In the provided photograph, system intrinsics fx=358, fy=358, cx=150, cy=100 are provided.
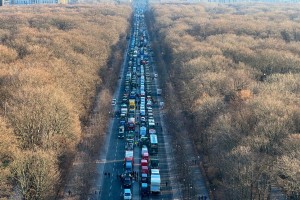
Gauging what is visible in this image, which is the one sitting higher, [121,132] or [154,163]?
[121,132]

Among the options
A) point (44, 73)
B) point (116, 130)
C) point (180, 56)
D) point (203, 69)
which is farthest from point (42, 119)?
point (180, 56)

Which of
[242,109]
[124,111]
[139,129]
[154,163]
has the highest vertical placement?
[242,109]

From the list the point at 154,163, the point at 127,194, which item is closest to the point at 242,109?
the point at 154,163

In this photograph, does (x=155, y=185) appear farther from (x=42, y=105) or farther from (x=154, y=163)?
(x=42, y=105)

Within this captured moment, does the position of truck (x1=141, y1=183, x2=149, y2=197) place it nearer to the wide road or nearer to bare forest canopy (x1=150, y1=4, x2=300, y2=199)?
the wide road

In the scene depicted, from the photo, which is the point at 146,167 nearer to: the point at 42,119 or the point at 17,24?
the point at 42,119

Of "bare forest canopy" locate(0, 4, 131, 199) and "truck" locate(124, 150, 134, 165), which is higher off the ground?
"bare forest canopy" locate(0, 4, 131, 199)

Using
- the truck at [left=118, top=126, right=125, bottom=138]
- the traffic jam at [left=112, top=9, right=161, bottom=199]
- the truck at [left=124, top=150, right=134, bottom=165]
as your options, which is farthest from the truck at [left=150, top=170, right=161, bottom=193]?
the truck at [left=118, top=126, right=125, bottom=138]
